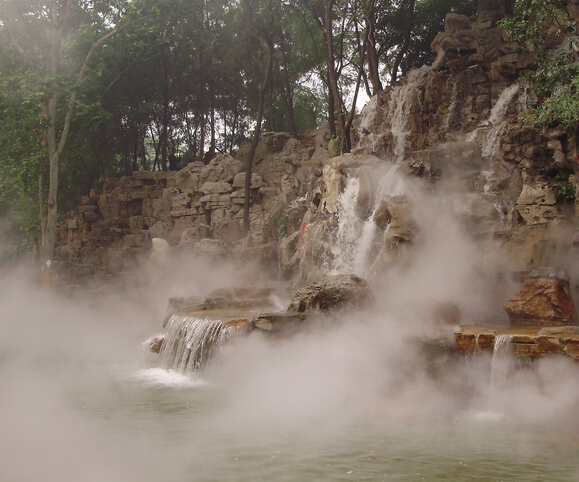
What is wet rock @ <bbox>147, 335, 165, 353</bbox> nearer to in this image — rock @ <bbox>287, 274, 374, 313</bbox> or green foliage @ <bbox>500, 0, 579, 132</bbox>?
rock @ <bbox>287, 274, 374, 313</bbox>

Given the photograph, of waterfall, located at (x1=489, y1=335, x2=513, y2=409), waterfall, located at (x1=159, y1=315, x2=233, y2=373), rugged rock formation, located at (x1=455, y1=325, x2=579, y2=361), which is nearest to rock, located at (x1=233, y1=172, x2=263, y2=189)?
waterfall, located at (x1=159, y1=315, x2=233, y2=373)

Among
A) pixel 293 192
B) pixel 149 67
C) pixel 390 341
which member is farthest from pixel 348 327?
pixel 149 67

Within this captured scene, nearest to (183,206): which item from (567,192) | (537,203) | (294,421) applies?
(537,203)

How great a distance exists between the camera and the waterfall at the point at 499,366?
23.0 ft

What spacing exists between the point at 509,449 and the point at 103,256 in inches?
778

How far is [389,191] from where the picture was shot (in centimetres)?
1271

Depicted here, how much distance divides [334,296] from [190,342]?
114 inches

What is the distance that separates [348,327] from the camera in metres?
8.55

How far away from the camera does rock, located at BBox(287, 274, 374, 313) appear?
8953 mm

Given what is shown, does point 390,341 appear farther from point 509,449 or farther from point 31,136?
point 31,136

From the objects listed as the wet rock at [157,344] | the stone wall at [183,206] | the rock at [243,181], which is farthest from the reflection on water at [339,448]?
the rock at [243,181]

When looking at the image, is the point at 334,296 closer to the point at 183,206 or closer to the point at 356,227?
the point at 356,227

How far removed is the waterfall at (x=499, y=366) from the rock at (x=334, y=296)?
2.40m

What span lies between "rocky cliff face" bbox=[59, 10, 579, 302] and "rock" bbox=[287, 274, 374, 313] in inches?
75.1
